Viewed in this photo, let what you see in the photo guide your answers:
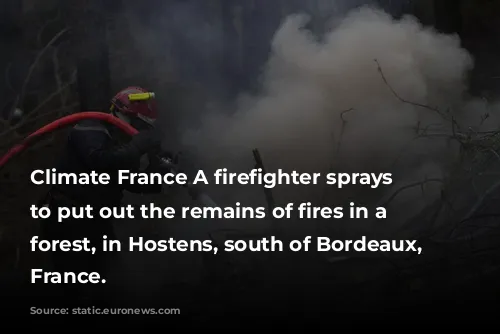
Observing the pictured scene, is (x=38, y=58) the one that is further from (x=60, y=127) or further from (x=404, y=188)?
(x=404, y=188)

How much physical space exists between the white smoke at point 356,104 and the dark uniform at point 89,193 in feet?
1.10

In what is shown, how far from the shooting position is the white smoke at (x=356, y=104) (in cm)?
350

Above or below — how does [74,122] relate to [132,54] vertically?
below

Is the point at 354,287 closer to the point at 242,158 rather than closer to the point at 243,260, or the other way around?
the point at 243,260

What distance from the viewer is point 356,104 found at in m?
3.52

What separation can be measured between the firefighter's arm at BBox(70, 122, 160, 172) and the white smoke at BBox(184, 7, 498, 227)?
0.27m

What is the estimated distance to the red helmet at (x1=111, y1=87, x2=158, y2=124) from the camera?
3.45m

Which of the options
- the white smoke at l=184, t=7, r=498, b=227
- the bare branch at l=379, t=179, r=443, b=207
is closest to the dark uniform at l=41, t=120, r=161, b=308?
the white smoke at l=184, t=7, r=498, b=227

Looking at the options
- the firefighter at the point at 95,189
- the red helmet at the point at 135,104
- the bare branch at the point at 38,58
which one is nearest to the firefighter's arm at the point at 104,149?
the firefighter at the point at 95,189

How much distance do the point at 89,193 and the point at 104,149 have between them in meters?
0.26

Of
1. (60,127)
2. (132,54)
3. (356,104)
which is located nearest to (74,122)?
(60,127)

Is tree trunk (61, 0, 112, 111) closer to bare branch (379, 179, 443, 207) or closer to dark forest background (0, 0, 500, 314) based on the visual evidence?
dark forest background (0, 0, 500, 314)

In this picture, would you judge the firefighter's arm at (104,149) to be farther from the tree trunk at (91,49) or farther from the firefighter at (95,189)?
the tree trunk at (91,49)

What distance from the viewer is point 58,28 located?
11.4ft
